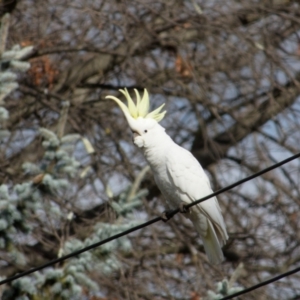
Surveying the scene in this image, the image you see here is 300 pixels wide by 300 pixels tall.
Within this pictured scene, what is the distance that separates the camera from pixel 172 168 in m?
5.07

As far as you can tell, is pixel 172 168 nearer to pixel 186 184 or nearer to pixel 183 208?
pixel 186 184

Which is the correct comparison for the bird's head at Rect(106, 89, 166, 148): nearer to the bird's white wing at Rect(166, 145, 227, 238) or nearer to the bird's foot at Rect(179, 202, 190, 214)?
the bird's white wing at Rect(166, 145, 227, 238)

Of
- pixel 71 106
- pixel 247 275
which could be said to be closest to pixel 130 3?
pixel 71 106

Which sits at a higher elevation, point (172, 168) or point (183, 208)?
point (172, 168)

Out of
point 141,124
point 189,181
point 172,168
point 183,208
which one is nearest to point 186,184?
point 189,181

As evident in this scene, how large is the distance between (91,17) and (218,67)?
142 cm

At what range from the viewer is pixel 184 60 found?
7492 millimetres

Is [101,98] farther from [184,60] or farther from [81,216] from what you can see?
[81,216]

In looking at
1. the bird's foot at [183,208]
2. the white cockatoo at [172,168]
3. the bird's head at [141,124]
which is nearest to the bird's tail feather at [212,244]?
the white cockatoo at [172,168]

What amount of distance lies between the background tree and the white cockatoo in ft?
5.27

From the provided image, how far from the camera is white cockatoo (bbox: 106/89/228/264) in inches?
198

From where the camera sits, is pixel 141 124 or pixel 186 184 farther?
pixel 186 184

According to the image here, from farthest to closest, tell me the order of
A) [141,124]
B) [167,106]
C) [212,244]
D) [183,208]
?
[167,106]
[212,244]
[141,124]
[183,208]

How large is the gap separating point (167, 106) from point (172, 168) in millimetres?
2976
